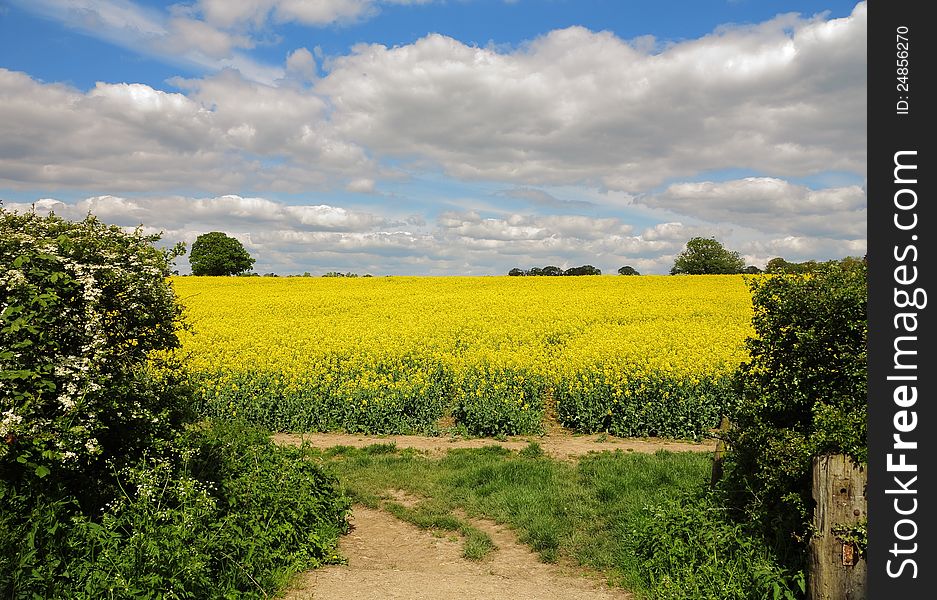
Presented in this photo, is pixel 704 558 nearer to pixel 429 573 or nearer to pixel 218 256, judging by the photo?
pixel 429 573

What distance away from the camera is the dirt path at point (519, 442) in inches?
487

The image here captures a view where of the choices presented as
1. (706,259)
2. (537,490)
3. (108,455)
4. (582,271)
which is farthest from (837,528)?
(706,259)

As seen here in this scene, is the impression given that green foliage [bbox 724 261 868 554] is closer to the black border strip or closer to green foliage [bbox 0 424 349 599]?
the black border strip

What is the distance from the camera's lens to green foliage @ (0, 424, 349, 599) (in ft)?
17.7

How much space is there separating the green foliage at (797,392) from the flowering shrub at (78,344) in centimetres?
564

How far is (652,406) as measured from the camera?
1419cm

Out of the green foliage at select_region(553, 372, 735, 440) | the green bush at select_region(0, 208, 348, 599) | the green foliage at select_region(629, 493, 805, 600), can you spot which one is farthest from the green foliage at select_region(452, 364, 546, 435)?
the green bush at select_region(0, 208, 348, 599)

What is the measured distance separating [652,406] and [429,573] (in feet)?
27.8

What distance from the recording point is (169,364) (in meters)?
7.36

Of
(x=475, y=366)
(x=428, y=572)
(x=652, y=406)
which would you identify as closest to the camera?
(x=428, y=572)

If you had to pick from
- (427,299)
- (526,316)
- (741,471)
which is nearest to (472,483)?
(741,471)

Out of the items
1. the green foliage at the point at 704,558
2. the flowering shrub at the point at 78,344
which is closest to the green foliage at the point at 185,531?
the flowering shrub at the point at 78,344

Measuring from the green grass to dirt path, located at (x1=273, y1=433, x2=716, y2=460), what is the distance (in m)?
0.43

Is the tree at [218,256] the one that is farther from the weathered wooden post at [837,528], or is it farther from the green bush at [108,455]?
the weathered wooden post at [837,528]
